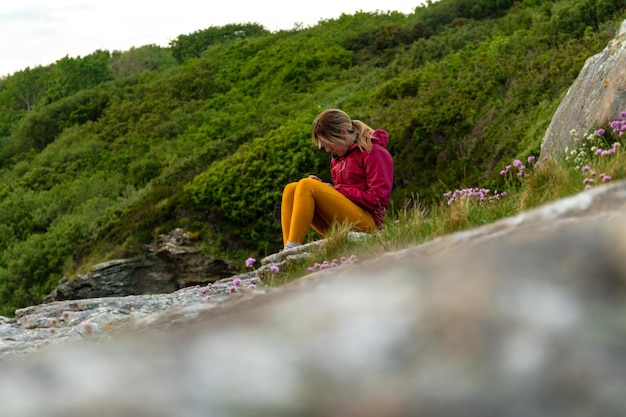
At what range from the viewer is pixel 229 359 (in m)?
1.55

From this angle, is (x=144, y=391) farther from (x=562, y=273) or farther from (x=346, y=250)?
(x=346, y=250)

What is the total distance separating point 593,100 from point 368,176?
2608 mm

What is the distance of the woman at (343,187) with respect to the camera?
706 cm

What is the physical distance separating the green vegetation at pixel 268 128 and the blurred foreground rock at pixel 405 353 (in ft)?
10.2

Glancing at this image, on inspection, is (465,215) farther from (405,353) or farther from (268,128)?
(268,128)

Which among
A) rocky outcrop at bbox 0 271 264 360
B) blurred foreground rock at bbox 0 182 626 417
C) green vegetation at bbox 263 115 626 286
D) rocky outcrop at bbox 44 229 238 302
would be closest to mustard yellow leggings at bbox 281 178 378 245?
rocky outcrop at bbox 0 271 264 360

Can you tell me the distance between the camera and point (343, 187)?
7.34m

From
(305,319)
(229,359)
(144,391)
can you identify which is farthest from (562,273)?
(144,391)

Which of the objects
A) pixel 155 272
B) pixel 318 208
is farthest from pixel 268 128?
pixel 318 208

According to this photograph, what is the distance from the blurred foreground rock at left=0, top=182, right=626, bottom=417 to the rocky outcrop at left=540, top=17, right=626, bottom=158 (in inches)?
231

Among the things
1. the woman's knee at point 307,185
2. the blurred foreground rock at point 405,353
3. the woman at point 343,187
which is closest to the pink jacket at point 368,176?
the woman at point 343,187

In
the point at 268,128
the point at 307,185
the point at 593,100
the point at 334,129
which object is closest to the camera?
the point at 307,185

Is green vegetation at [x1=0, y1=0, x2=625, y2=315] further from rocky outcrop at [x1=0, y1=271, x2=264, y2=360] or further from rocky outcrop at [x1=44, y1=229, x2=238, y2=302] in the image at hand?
rocky outcrop at [x1=0, y1=271, x2=264, y2=360]

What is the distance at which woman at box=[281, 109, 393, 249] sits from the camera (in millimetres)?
7059
